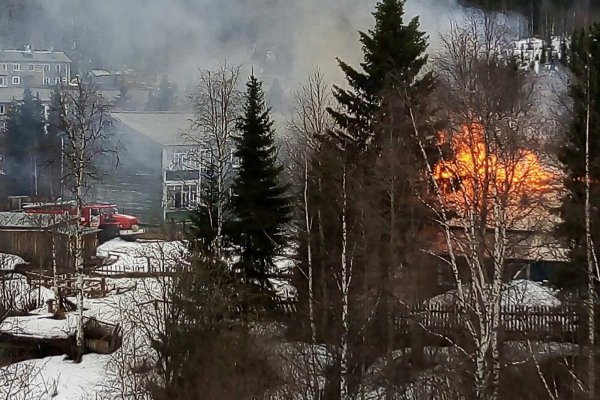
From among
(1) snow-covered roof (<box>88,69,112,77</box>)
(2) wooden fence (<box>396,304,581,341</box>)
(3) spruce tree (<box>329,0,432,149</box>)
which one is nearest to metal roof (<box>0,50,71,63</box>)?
(1) snow-covered roof (<box>88,69,112,77</box>)

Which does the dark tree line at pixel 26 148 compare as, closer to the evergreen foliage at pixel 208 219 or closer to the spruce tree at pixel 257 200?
the evergreen foliage at pixel 208 219

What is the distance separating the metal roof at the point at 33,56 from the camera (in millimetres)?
36000

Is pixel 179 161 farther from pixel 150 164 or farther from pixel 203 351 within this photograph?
pixel 203 351

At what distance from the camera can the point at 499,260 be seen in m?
7.88

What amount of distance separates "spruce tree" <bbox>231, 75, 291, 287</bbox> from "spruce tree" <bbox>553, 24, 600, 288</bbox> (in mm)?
4537

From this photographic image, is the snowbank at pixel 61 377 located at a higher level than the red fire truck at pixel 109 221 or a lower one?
lower

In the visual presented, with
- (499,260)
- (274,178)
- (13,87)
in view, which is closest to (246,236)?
(274,178)

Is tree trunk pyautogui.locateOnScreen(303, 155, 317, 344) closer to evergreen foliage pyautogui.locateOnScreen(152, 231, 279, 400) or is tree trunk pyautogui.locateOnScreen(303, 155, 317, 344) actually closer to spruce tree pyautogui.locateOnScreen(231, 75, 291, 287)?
evergreen foliage pyautogui.locateOnScreen(152, 231, 279, 400)

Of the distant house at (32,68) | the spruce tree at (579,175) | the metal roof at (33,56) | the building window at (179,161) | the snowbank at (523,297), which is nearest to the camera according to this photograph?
the spruce tree at (579,175)

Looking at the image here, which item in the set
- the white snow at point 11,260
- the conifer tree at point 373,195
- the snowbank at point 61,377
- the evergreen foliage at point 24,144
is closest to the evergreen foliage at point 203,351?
the conifer tree at point 373,195

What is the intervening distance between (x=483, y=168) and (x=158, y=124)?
23112 millimetres

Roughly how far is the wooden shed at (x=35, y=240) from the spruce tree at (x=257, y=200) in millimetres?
7352

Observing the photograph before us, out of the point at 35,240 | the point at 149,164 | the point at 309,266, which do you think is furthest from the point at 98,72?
the point at 309,266

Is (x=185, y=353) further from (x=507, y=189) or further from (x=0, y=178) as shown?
(x=0, y=178)
